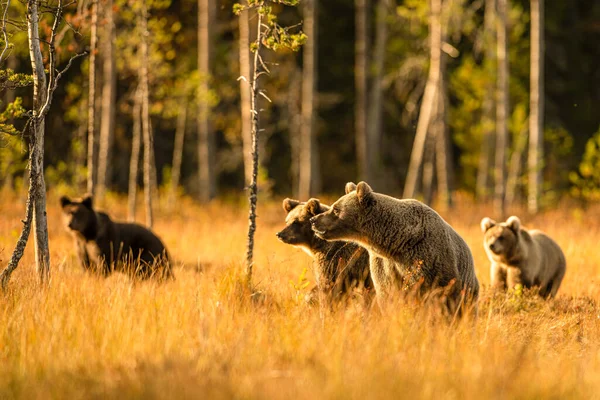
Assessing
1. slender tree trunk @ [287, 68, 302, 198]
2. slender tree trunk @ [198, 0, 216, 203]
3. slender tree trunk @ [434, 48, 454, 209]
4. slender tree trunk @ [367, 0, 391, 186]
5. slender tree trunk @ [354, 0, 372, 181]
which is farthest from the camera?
slender tree trunk @ [287, 68, 302, 198]

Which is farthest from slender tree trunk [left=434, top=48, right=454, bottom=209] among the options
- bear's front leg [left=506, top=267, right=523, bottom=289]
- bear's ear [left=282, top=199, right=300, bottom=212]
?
bear's ear [left=282, top=199, right=300, bottom=212]

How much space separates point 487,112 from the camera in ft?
88.9

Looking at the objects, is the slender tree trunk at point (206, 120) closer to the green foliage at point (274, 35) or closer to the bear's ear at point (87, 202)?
the bear's ear at point (87, 202)

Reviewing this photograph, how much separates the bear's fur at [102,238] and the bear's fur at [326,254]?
2.83m

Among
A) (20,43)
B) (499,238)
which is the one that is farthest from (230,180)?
(499,238)

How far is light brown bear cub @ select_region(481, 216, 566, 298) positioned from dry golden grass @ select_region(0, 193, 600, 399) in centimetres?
147

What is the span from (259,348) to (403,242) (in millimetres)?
1902

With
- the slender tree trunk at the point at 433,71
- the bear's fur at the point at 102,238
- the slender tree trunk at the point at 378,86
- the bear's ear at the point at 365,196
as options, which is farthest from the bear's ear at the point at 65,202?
the slender tree trunk at the point at 378,86

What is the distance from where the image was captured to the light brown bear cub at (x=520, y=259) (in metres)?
9.83

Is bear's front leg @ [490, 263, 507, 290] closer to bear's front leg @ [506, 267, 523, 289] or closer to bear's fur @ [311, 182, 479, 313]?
bear's front leg @ [506, 267, 523, 289]

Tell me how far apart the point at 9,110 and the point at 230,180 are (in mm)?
28909

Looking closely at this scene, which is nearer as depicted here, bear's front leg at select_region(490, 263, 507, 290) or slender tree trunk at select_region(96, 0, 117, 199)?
bear's front leg at select_region(490, 263, 507, 290)

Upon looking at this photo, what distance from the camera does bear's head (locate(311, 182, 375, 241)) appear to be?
6.95 metres

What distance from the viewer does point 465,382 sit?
15.6 feet
